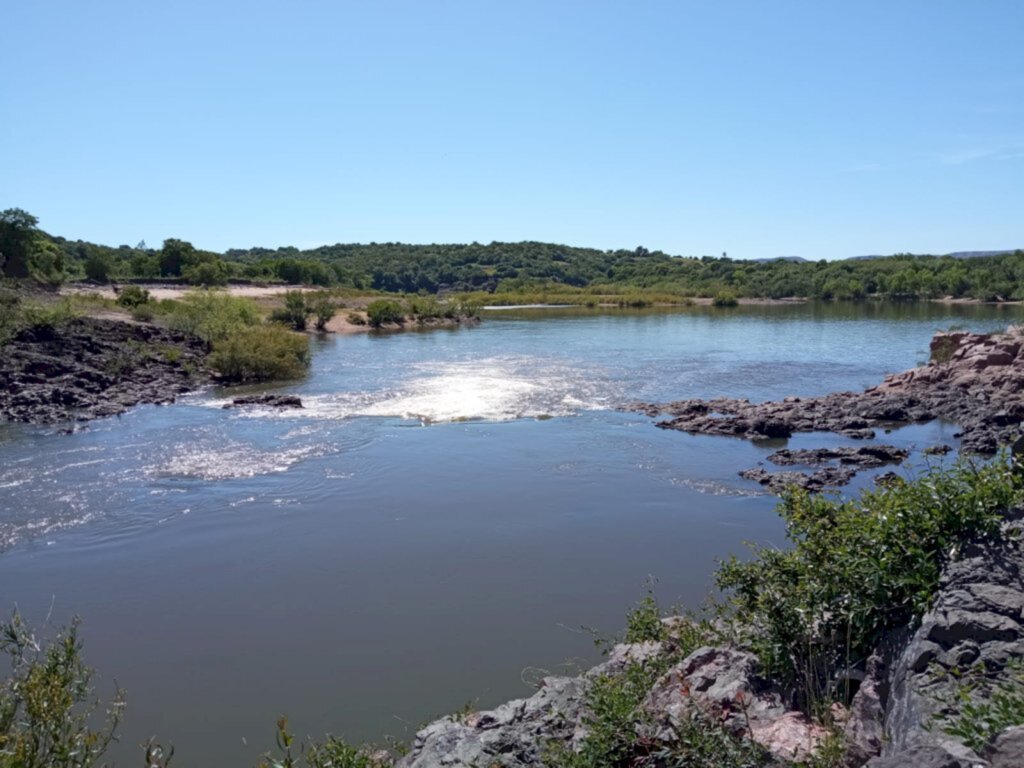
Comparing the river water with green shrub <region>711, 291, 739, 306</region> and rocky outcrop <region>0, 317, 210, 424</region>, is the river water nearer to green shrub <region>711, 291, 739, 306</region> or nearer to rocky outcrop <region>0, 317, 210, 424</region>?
rocky outcrop <region>0, 317, 210, 424</region>

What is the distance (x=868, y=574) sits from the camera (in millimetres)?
5953

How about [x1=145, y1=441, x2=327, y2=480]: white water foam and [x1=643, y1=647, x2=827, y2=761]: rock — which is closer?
[x1=643, y1=647, x2=827, y2=761]: rock

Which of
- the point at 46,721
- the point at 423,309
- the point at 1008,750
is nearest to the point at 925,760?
the point at 1008,750

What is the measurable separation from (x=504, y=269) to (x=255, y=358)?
100372 millimetres

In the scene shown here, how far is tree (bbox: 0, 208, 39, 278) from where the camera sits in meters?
49.3

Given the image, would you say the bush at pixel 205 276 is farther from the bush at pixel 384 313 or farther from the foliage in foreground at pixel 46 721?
the foliage in foreground at pixel 46 721

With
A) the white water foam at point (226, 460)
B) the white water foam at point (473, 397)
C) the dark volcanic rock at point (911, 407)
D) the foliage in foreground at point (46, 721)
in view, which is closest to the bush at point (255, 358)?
the white water foam at point (473, 397)

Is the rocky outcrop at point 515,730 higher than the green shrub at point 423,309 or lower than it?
lower

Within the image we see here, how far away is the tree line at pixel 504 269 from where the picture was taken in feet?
215

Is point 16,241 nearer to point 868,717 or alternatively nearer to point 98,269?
point 98,269

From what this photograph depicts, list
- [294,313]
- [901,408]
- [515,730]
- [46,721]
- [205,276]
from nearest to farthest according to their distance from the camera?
[46,721], [515,730], [901,408], [294,313], [205,276]

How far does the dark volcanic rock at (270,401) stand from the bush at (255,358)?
475cm

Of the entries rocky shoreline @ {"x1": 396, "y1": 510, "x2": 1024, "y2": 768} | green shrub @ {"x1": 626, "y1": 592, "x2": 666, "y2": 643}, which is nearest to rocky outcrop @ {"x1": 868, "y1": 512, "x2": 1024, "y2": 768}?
rocky shoreline @ {"x1": 396, "y1": 510, "x2": 1024, "y2": 768}

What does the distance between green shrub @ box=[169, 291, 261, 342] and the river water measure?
9.77 metres
